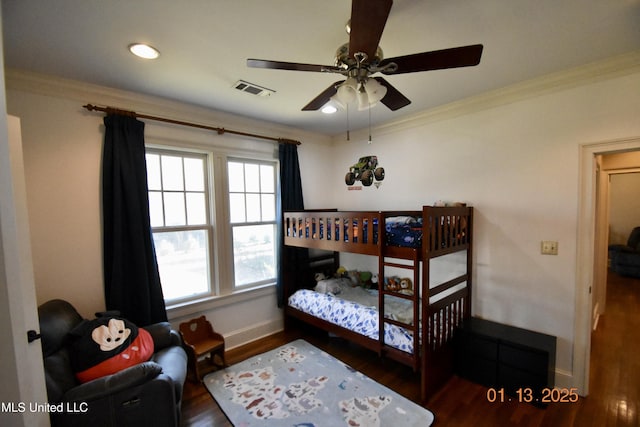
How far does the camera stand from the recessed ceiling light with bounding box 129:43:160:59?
1.59 m

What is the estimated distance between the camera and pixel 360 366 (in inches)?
98.3

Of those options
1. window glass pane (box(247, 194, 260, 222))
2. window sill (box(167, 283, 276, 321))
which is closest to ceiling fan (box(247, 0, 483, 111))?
window glass pane (box(247, 194, 260, 222))

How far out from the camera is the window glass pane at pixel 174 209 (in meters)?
2.53

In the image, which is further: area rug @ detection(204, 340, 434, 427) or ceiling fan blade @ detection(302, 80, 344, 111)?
area rug @ detection(204, 340, 434, 427)

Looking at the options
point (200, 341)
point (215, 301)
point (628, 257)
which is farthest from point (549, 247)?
point (628, 257)

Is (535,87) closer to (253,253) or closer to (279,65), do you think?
(279,65)

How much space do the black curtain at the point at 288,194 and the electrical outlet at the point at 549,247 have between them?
7.91ft

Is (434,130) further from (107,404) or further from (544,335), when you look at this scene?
(107,404)

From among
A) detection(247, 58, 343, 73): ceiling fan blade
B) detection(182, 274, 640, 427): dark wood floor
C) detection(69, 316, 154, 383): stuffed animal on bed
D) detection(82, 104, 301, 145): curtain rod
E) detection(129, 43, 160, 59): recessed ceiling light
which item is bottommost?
detection(182, 274, 640, 427): dark wood floor

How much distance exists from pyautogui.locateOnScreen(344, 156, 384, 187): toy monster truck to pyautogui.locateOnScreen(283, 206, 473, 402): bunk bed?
0.28 meters

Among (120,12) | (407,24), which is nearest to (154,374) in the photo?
(120,12)

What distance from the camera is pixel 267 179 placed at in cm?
326

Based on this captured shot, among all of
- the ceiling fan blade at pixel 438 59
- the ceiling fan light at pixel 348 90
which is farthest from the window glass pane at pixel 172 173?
the ceiling fan blade at pixel 438 59

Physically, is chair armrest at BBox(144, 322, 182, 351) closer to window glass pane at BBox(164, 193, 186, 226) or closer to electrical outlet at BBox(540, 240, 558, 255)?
window glass pane at BBox(164, 193, 186, 226)
